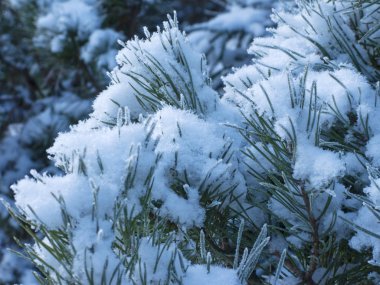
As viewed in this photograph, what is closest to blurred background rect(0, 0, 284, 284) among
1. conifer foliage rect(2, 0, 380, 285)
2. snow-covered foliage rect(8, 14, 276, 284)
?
conifer foliage rect(2, 0, 380, 285)

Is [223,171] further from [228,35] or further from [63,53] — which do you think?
[228,35]

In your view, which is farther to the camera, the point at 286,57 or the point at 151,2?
the point at 151,2

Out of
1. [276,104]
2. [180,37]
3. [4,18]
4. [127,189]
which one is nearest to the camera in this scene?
[127,189]

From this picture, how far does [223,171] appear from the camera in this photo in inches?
34.8

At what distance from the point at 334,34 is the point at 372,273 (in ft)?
1.49

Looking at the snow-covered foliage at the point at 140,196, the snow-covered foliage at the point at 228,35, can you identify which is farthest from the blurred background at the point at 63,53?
the snow-covered foliage at the point at 140,196

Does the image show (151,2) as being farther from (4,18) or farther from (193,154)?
(193,154)

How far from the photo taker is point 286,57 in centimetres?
113

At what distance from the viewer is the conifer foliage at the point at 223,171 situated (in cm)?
72

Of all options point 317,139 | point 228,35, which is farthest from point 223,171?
point 228,35

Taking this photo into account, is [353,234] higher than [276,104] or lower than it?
lower

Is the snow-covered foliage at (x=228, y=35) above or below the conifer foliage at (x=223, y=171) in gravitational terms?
above

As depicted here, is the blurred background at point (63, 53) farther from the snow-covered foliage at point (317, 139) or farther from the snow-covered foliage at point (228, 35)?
the snow-covered foliage at point (317, 139)

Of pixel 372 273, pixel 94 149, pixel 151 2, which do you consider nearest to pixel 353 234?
pixel 372 273
